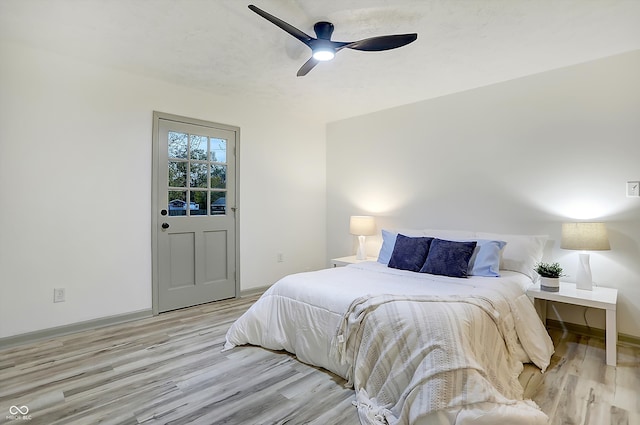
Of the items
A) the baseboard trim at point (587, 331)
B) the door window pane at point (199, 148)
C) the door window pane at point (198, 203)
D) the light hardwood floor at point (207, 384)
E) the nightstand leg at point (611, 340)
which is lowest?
the light hardwood floor at point (207, 384)

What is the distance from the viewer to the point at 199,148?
3672 millimetres

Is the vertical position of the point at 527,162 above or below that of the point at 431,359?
above

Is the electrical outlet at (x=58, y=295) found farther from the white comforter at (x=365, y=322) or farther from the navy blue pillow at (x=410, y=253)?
the navy blue pillow at (x=410, y=253)

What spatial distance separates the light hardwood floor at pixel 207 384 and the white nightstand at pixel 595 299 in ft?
0.57

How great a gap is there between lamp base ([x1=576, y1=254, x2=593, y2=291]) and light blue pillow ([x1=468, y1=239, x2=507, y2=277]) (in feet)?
1.86

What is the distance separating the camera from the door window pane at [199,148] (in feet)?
11.9

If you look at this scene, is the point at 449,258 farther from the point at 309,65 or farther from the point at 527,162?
the point at 309,65

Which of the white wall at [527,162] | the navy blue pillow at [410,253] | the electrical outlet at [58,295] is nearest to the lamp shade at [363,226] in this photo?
the white wall at [527,162]

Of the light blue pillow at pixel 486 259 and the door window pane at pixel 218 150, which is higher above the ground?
the door window pane at pixel 218 150

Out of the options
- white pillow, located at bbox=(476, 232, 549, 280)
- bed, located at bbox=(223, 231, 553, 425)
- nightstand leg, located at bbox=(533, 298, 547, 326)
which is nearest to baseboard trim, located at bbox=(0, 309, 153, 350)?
bed, located at bbox=(223, 231, 553, 425)

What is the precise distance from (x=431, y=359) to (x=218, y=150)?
3.18 metres

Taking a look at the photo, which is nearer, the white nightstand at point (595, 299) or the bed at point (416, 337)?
the bed at point (416, 337)

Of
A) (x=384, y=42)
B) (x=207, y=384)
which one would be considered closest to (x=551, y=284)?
(x=384, y=42)

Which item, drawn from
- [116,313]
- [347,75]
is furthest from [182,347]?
[347,75]
